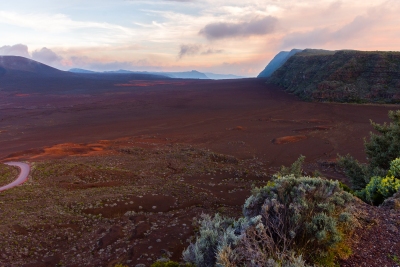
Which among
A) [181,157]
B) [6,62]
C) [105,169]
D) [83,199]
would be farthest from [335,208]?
[6,62]

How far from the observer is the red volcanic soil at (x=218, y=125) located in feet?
68.7

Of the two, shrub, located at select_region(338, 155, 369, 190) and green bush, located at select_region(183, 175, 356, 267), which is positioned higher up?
green bush, located at select_region(183, 175, 356, 267)

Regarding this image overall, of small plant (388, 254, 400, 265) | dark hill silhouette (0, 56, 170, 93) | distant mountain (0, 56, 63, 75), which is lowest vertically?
small plant (388, 254, 400, 265)

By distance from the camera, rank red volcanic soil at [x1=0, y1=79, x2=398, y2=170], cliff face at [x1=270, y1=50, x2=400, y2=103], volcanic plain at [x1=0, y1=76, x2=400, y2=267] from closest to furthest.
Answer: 1. volcanic plain at [x1=0, y1=76, x2=400, y2=267]
2. red volcanic soil at [x1=0, y1=79, x2=398, y2=170]
3. cliff face at [x1=270, y1=50, x2=400, y2=103]

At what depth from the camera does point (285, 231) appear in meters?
4.16

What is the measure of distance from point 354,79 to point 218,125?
24.8m

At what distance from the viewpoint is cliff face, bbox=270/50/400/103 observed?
37500 millimetres

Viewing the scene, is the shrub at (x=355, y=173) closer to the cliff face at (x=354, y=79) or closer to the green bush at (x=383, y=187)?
the green bush at (x=383, y=187)

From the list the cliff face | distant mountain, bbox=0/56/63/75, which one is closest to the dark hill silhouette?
distant mountain, bbox=0/56/63/75

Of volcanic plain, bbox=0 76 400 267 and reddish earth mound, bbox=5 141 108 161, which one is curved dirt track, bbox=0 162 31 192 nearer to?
volcanic plain, bbox=0 76 400 267

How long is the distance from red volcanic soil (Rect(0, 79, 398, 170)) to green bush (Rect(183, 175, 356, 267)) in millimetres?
12863

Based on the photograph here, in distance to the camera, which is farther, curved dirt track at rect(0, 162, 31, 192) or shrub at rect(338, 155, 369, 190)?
curved dirt track at rect(0, 162, 31, 192)

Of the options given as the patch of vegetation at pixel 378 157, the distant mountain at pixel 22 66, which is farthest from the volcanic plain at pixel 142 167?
the distant mountain at pixel 22 66

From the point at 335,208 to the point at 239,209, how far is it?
580 centimetres
